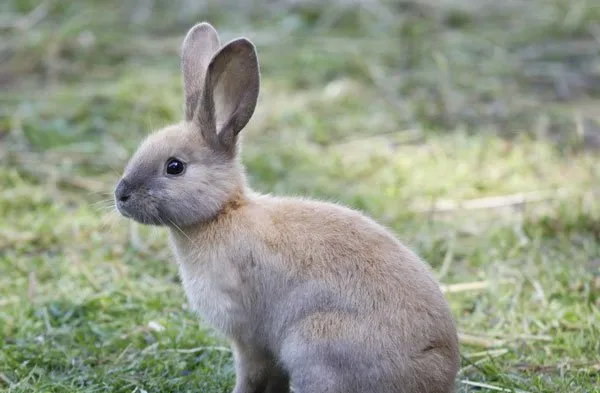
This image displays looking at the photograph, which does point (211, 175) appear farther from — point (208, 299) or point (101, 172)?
point (101, 172)

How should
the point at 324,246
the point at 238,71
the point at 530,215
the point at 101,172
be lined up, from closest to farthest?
the point at 324,246 < the point at 238,71 < the point at 530,215 < the point at 101,172

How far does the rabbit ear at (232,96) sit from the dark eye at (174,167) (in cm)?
17

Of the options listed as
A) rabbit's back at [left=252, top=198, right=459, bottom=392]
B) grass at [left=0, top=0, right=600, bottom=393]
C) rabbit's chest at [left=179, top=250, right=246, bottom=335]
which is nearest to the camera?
rabbit's back at [left=252, top=198, right=459, bottom=392]

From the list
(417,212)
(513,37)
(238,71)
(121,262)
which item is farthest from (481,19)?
(238,71)

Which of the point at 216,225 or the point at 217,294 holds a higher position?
the point at 216,225

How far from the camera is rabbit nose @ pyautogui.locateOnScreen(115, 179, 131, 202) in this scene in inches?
153

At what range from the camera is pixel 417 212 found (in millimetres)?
6031

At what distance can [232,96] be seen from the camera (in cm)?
404

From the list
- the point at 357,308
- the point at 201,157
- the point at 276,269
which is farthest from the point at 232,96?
the point at 357,308

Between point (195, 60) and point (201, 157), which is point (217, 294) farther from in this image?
point (195, 60)

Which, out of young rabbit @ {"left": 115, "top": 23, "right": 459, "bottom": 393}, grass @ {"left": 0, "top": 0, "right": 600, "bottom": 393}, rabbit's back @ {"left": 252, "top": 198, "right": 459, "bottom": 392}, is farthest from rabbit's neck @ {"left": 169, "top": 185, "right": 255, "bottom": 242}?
grass @ {"left": 0, "top": 0, "right": 600, "bottom": 393}

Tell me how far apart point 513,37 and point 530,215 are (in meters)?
3.52

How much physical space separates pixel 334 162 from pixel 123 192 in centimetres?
300

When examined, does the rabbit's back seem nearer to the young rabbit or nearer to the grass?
the young rabbit
